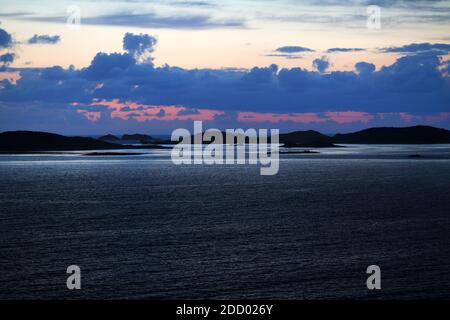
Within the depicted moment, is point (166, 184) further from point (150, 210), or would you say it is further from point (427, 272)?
point (427, 272)

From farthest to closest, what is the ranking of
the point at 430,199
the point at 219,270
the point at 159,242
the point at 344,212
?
the point at 430,199 → the point at 344,212 → the point at 159,242 → the point at 219,270

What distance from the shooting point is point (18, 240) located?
42500mm

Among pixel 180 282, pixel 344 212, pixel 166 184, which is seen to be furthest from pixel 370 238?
pixel 166 184

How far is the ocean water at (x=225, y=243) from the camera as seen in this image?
103ft

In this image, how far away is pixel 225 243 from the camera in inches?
1635

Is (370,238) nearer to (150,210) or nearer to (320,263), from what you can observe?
(320,263)

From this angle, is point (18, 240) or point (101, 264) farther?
point (18, 240)

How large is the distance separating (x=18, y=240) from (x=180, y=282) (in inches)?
625

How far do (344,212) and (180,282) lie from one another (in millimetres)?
29465

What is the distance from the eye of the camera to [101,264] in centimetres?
3594

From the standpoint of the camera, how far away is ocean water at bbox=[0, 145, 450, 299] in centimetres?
3139

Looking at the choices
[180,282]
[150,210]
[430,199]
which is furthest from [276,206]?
[180,282]
